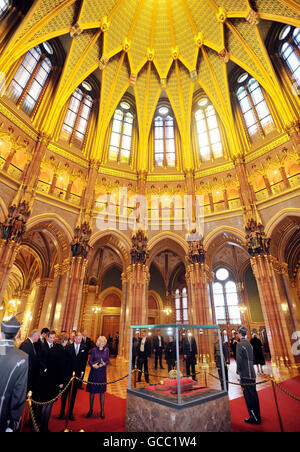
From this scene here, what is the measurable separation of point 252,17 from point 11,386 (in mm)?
21028

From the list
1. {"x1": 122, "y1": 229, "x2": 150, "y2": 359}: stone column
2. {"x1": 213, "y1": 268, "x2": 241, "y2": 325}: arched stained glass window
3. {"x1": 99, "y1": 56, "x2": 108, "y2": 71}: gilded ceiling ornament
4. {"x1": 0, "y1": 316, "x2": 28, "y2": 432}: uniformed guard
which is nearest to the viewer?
{"x1": 0, "y1": 316, "x2": 28, "y2": 432}: uniformed guard

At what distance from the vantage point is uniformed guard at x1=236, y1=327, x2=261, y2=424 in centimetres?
478

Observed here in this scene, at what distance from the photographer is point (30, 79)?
15.2 meters

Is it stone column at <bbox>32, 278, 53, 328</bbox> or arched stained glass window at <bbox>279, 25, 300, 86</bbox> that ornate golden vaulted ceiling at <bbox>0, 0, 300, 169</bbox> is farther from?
stone column at <bbox>32, 278, 53, 328</bbox>

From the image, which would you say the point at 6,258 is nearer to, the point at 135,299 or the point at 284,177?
the point at 135,299

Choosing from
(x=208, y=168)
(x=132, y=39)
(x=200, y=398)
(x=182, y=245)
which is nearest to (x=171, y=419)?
(x=200, y=398)

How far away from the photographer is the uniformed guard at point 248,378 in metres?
4.78

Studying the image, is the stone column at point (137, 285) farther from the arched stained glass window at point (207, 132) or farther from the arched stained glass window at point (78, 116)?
the arched stained glass window at point (78, 116)

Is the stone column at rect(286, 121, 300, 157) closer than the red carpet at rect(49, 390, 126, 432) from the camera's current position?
No

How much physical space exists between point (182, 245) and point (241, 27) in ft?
52.3

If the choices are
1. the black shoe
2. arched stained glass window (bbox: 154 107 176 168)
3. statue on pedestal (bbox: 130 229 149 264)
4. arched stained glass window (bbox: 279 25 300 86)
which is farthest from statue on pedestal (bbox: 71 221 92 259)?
arched stained glass window (bbox: 279 25 300 86)

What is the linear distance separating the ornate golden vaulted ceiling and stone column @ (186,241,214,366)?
730 centimetres

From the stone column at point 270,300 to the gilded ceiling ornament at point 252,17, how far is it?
13000 mm

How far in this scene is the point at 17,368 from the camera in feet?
8.34
